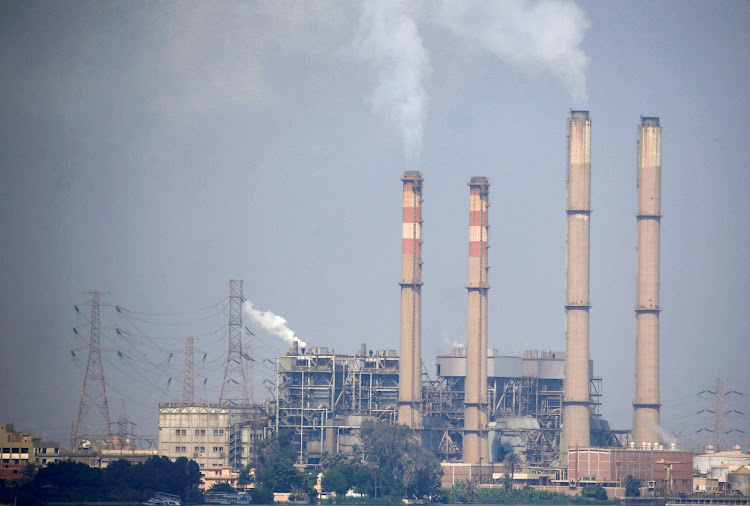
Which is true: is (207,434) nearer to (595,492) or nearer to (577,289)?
(595,492)

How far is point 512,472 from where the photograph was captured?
14075 cm

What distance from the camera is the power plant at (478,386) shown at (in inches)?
5487

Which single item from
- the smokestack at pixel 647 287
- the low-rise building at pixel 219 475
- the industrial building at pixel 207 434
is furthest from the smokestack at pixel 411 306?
the smokestack at pixel 647 287

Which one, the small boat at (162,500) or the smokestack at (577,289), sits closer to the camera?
the small boat at (162,500)

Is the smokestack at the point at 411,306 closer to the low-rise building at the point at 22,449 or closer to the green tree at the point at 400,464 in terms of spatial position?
the green tree at the point at 400,464

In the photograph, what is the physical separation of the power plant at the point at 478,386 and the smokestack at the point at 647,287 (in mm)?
80

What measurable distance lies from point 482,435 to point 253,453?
60.7 ft

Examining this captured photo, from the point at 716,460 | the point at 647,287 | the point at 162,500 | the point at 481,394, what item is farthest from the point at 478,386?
the point at 162,500

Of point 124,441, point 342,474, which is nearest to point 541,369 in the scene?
point 342,474

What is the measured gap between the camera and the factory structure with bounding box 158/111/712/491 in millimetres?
139125

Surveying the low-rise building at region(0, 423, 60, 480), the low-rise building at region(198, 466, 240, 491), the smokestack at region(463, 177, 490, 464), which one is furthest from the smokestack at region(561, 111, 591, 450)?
the low-rise building at region(0, 423, 60, 480)

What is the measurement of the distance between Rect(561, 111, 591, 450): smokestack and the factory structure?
0.08 m

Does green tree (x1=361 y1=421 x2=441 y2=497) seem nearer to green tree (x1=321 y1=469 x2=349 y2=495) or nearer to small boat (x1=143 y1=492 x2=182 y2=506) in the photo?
green tree (x1=321 y1=469 x2=349 y2=495)

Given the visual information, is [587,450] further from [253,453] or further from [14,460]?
[14,460]
